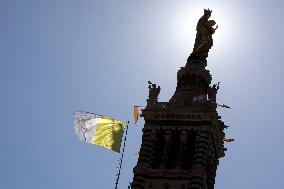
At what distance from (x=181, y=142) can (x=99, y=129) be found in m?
8.15

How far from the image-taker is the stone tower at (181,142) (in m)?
58.9

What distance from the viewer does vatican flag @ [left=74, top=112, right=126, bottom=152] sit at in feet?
186

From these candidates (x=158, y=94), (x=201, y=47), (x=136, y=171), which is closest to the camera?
(x=136, y=171)

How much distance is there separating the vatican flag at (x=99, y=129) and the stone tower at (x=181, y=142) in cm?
422

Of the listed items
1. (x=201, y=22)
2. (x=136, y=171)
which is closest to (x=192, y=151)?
(x=136, y=171)

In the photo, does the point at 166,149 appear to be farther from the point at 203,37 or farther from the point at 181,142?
the point at 203,37

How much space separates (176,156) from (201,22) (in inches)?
703

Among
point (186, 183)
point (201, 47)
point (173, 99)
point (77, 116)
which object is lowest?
point (186, 183)

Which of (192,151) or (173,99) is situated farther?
(173,99)

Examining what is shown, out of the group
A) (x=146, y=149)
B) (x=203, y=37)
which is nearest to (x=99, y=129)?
(x=146, y=149)

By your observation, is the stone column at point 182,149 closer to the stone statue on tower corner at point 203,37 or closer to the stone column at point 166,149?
the stone column at point 166,149

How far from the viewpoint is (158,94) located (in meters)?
65.3

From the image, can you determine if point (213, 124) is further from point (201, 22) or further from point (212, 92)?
point (201, 22)

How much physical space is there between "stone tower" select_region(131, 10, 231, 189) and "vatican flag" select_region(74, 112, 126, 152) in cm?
422
